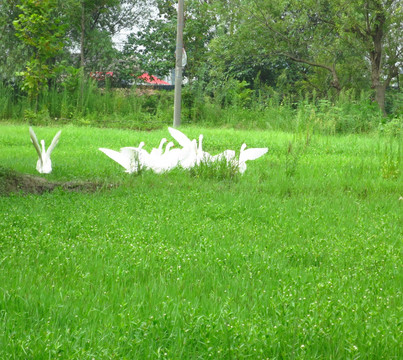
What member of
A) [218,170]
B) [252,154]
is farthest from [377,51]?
[218,170]

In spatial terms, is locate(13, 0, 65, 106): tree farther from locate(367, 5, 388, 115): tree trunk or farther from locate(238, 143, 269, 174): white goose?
locate(238, 143, 269, 174): white goose

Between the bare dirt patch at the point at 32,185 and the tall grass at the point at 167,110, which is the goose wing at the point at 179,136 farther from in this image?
the tall grass at the point at 167,110

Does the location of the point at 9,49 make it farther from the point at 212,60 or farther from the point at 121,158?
the point at 121,158

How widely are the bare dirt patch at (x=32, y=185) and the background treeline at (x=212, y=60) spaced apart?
7.68 m

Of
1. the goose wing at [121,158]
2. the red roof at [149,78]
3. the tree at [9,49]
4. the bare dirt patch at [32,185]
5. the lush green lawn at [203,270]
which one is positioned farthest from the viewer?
the red roof at [149,78]

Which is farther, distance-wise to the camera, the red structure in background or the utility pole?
the red structure in background

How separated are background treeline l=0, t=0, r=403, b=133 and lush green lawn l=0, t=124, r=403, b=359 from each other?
23.9ft

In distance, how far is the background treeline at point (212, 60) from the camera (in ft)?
55.8

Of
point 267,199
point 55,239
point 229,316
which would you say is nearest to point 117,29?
point 267,199

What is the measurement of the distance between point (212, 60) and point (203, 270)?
62.6 feet

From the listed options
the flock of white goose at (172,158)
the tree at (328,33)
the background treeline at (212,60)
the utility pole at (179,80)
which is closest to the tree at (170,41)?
the background treeline at (212,60)

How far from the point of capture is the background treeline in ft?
55.8

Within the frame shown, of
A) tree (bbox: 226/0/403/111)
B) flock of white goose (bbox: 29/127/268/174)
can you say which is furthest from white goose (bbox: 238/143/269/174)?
tree (bbox: 226/0/403/111)

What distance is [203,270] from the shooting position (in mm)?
3621
